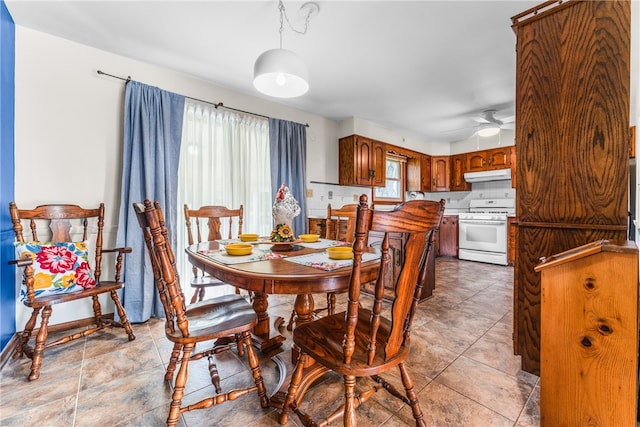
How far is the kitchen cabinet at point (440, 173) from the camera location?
5.60 metres

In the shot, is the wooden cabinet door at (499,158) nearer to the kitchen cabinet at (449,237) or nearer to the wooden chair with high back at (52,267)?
the kitchen cabinet at (449,237)

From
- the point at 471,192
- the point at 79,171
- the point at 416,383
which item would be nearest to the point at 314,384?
the point at 416,383

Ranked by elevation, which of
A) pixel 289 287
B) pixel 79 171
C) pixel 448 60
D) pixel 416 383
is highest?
pixel 448 60

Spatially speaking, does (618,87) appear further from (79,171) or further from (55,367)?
(79,171)

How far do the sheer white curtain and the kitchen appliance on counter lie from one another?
3610mm

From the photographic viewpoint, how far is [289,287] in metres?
1.12

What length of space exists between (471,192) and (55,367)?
20.8 ft

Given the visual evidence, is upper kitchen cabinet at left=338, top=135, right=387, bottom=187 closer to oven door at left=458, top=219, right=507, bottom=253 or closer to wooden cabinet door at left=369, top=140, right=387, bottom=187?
wooden cabinet door at left=369, top=140, right=387, bottom=187

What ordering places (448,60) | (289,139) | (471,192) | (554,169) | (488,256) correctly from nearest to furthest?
1. (554,169)
2. (448,60)
3. (289,139)
4. (488,256)
5. (471,192)

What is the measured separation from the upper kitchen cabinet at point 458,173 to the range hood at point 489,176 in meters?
0.14

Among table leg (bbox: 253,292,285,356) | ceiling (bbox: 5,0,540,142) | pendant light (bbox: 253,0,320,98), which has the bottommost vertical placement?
table leg (bbox: 253,292,285,356)

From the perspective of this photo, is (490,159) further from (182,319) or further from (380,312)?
(182,319)

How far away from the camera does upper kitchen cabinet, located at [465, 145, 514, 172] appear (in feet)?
15.6

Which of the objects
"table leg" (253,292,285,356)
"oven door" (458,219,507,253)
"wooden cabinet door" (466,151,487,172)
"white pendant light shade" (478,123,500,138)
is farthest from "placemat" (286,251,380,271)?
"wooden cabinet door" (466,151,487,172)
